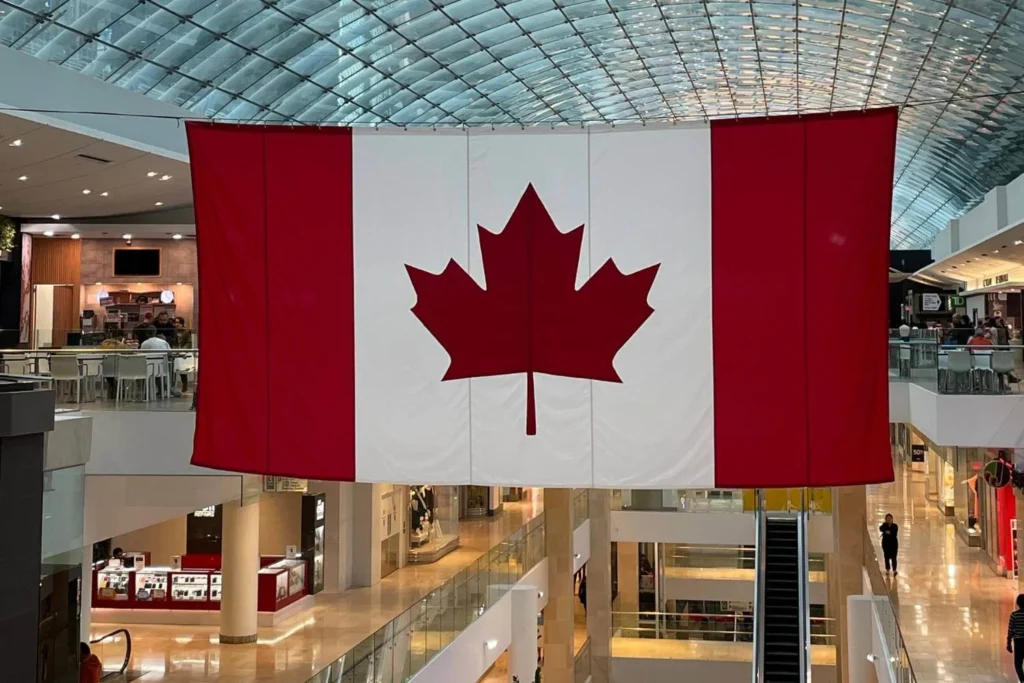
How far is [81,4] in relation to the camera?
2239 cm

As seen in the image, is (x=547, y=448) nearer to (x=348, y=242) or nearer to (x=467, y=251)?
(x=467, y=251)

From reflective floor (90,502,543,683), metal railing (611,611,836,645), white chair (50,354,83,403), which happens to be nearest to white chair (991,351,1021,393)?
reflective floor (90,502,543,683)

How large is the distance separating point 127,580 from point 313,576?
14.9 ft

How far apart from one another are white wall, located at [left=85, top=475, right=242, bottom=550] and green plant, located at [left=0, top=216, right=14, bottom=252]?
46.8 ft

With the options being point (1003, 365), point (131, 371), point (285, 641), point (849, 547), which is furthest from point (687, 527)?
point (131, 371)

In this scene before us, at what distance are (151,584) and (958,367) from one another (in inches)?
646

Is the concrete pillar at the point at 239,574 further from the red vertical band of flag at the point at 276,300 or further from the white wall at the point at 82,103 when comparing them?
the red vertical band of flag at the point at 276,300

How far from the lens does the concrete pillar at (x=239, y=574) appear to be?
69.2 ft

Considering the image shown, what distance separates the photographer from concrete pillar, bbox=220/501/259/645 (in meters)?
21.1

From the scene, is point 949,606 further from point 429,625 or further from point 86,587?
point 86,587

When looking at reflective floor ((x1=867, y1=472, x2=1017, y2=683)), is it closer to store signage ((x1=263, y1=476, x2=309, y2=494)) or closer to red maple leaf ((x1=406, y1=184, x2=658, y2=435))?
red maple leaf ((x1=406, y1=184, x2=658, y2=435))

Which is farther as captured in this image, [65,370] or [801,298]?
[65,370]

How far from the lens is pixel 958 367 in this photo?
58.1 ft

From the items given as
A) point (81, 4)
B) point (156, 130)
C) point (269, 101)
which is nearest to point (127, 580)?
point (156, 130)
